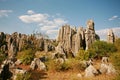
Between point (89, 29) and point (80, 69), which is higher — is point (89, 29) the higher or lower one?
the higher one

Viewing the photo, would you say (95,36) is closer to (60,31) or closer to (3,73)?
(60,31)

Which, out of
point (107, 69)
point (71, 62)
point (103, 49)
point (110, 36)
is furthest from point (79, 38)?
point (107, 69)

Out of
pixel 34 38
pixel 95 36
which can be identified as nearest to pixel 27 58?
pixel 95 36

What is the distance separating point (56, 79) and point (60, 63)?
5.65 m

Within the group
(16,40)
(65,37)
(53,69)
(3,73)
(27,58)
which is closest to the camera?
(3,73)

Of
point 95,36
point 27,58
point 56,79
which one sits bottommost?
point 56,79

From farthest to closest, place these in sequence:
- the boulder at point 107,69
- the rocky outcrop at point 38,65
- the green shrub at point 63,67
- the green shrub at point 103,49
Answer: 1. the green shrub at point 103,49
2. the rocky outcrop at point 38,65
3. the green shrub at point 63,67
4. the boulder at point 107,69

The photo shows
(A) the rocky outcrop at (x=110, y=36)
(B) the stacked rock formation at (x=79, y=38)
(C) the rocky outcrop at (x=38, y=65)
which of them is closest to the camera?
(C) the rocky outcrop at (x=38, y=65)

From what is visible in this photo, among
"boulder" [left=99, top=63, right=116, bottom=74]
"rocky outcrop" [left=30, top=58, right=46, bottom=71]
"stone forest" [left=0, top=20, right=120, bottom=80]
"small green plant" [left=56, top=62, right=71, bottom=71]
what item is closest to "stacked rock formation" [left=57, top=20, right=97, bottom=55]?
"stone forest" [left=0, top=20, right=120, bottom=80]

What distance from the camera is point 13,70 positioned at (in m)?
24.2

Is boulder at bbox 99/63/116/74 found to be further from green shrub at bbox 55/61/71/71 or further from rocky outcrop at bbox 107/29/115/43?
rocky outcrop at bbox 107/29/115/43

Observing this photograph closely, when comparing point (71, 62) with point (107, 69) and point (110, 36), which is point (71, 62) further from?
point (110, 36)

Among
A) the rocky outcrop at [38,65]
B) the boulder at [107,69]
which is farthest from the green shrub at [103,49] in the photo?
the rocky outcrop at [38,65]

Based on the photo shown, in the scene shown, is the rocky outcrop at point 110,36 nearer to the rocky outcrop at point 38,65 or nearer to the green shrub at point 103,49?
the green shrub at point 103,49
